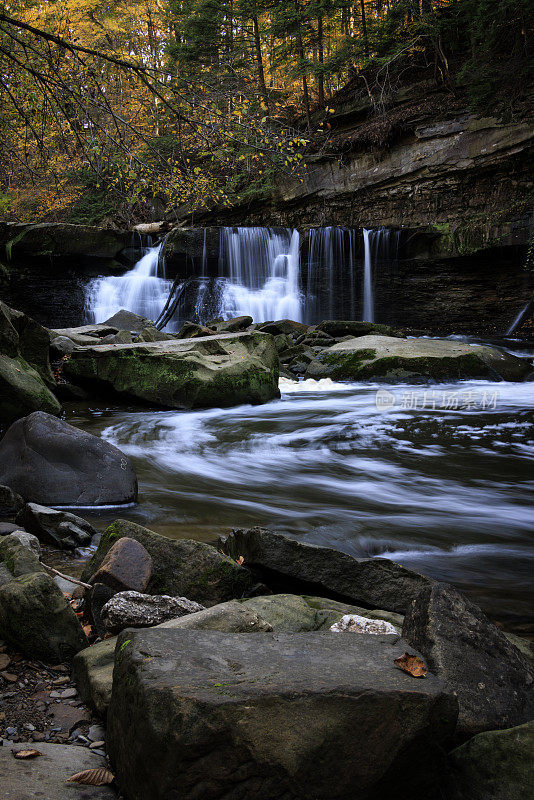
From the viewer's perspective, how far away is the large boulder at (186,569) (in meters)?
2.83

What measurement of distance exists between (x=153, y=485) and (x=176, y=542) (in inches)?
119

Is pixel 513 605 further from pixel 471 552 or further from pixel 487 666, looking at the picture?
pixel 487 666

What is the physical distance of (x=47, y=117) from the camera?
20.8 feet

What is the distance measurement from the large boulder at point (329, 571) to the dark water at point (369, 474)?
0.80m

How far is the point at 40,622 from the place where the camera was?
2.25 meters

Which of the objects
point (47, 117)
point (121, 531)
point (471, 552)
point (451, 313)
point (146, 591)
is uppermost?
point (47, 117)

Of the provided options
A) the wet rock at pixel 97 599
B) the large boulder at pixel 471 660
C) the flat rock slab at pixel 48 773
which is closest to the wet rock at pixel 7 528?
the wet rock at pixel 97 599

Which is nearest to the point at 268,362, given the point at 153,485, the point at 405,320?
the point at 153,485

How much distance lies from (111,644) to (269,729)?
1.04 metres

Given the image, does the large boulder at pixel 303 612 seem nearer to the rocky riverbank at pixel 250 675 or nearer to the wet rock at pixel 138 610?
the rocky riverbank at pixel 250 675

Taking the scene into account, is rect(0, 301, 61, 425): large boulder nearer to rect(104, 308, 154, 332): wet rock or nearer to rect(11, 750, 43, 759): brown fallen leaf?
rect(11, 750, 43, 759): brown fallen leaf

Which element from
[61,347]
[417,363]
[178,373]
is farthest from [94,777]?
[417,363]

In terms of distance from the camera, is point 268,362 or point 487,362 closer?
point 268,362

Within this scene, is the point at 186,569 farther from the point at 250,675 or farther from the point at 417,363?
the point at 417,363
